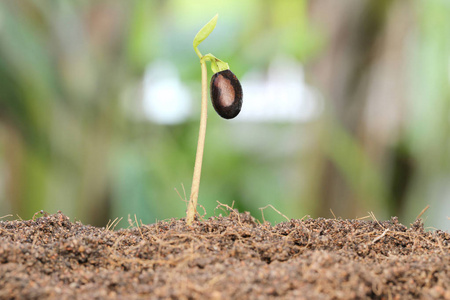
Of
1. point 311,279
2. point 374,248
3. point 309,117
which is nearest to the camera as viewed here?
point 311,279

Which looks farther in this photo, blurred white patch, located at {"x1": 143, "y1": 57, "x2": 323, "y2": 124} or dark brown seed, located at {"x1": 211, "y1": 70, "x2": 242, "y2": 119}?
blurred white patch, located at {"x1": 143, "y1": 57, "x2": 323, "y2": 124}

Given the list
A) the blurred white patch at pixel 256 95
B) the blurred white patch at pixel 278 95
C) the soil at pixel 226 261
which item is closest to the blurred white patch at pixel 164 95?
the blurred white patch at pixel 256 95

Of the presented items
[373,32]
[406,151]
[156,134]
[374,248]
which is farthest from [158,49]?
[374,248]

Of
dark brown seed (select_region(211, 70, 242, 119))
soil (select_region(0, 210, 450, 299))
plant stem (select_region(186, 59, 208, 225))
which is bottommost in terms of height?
soil (select_region(0, 210, 450, 299))

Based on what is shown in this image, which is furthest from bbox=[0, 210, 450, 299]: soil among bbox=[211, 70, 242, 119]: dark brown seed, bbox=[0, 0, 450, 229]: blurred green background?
bbox=[0, 0, 450, 229]: blurred green background

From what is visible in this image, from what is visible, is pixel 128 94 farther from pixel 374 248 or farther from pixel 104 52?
pixel 374 248

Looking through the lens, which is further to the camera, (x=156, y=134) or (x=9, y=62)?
(x=156, y=134)

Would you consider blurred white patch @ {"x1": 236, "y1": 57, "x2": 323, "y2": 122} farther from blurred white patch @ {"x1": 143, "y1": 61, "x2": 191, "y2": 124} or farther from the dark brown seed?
the dark brown seed
